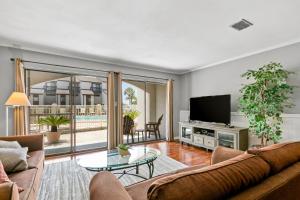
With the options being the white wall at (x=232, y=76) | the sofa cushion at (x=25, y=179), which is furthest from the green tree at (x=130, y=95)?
the sofa cushion at (x=25, y=179)

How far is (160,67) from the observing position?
5312mm

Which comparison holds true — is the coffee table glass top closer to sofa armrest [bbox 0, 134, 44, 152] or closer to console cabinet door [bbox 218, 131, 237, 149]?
sofa armrest [bbox 0, 134, 44, 152]

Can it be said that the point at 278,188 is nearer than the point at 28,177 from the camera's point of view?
Yes

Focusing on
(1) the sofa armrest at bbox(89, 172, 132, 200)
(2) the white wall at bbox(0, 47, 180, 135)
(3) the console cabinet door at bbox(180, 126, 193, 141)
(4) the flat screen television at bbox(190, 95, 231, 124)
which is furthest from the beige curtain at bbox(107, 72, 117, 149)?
(1) the sofa armrest at bbox(89, 172, 132, 200)

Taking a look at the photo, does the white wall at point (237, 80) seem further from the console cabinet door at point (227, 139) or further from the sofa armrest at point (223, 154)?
the sofa armrest at point (223, 154)

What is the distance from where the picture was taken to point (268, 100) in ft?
10.1

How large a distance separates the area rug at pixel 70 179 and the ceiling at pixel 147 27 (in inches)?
95.3

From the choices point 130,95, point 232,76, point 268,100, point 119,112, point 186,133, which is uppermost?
point 232,76

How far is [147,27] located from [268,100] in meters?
2.55

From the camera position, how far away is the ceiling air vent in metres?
2.49

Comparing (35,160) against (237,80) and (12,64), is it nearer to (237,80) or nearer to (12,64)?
(12,64)

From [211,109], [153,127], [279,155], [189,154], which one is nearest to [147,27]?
[279,155]

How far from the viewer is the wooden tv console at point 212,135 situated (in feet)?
12.1

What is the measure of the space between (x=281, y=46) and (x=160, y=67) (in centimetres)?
303
